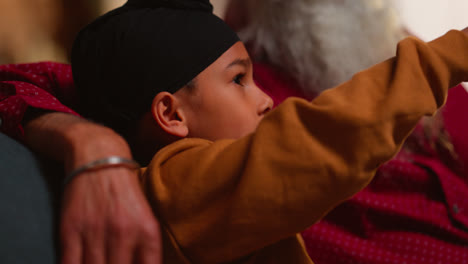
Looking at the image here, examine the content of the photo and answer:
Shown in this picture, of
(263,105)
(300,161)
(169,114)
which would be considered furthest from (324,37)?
(300,161)

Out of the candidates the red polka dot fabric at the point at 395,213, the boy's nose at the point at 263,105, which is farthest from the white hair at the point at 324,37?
the boy's nose at the point at 263,105

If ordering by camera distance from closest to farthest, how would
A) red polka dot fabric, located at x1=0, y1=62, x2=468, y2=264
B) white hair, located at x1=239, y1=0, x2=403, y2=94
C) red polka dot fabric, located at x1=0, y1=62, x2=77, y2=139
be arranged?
red polka dot fabric, located at x1=0, y1=62, x2=77, y2=139, red polka dot fabric, located at x1=0, y1=62, x2=468, y2=264, white hair, located at x1=239, y1=0, x2=403, y2=94

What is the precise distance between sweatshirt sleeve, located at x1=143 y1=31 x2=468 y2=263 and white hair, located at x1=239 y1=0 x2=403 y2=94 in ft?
2.13

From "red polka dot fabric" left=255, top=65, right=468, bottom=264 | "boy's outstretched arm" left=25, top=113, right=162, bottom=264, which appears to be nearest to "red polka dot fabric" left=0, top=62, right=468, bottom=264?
"red polka dot fabric" left=255, top=65, right=468, bottom=264

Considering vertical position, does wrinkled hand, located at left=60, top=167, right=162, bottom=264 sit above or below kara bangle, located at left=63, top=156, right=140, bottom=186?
below

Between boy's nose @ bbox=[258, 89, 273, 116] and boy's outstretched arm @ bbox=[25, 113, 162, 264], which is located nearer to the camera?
boy's outstretched arm @ bbox=[25, 113, 162, 264]

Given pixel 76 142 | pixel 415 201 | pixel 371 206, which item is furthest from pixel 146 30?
pixel 415 201

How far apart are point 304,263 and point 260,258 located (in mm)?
69

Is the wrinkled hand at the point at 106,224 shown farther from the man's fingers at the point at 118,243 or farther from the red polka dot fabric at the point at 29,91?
the red polka dot fabric at the point at 29,91

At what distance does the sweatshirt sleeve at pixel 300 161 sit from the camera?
1.55 ft

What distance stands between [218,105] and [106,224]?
310 millimetres

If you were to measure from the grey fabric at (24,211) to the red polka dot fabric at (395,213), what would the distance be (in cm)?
28

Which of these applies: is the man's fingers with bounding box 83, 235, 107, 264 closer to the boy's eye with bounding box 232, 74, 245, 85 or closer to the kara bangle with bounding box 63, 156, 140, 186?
the kara bangle with bounding box 63, 156, 140, 186

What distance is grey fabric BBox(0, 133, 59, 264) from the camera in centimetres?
46
